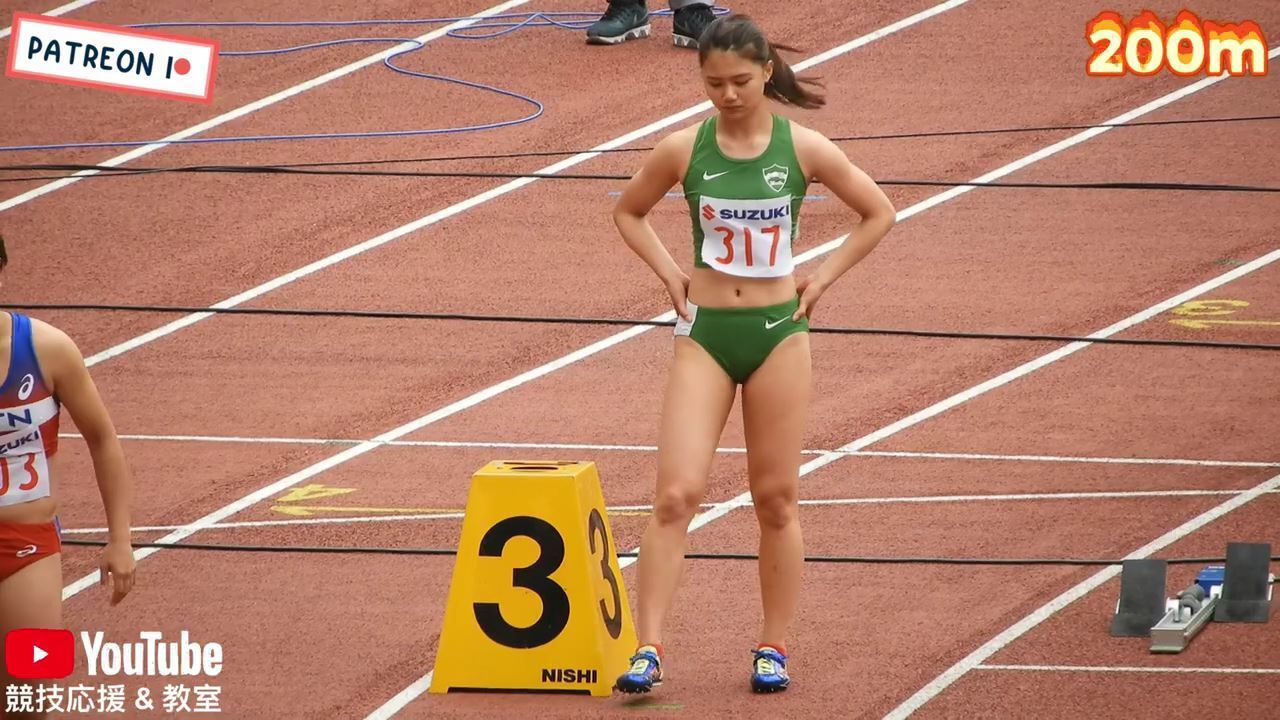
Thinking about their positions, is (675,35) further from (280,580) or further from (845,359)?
(280,580)

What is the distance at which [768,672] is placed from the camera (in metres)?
5.70

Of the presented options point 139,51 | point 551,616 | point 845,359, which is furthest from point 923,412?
point 139,51

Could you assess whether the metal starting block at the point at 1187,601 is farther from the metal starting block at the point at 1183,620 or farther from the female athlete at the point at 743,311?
the female athlete at the point at 743,311

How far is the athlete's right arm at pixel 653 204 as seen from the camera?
565cm

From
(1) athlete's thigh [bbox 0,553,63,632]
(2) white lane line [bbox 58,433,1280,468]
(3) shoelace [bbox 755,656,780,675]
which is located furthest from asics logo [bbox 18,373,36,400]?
(2) white lane line [bbox 58,433,1280,468]

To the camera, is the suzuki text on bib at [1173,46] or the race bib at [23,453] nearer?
the race bib at [23,453]

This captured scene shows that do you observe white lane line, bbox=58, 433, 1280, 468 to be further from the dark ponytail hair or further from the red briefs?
the red briefs

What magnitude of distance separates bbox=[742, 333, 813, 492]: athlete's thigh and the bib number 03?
62 cm

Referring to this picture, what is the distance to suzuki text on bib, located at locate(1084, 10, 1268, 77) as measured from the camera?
13.5 m

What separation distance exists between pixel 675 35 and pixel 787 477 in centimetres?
894

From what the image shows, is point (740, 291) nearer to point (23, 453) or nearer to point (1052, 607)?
point (1052, 607)

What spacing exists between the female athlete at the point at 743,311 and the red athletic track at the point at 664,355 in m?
0.59

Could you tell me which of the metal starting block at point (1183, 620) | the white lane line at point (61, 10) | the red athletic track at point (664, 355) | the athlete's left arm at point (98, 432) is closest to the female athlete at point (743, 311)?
the red athletic track at point (664, 355)

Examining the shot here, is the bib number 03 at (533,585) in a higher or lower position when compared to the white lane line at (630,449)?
higher
